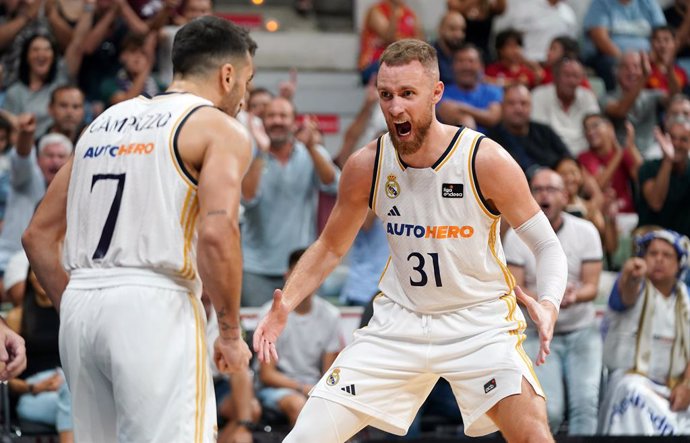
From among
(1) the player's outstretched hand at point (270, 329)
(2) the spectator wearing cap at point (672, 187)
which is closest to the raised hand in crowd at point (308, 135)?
(2) the spectator wearing cap at point (672, 187)

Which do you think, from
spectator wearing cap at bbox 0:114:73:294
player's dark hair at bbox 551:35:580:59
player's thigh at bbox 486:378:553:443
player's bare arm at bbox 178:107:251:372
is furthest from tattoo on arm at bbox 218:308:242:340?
player's dark hair at bbox 551:35:580:59

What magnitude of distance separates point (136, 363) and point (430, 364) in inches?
58.8

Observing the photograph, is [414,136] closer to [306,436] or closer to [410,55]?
[410,55]

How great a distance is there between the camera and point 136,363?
459 cm

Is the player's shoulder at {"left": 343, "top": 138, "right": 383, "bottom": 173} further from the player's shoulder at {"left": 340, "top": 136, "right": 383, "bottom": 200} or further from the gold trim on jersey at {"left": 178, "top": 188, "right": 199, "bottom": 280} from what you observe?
the gold trim on jersey at {"left": 178, "top": 188, "right": 199, "bottom": 280}

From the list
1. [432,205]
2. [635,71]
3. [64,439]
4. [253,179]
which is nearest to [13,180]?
[253,179]

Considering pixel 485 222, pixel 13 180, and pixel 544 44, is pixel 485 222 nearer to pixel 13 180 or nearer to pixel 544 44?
pixel 13 180

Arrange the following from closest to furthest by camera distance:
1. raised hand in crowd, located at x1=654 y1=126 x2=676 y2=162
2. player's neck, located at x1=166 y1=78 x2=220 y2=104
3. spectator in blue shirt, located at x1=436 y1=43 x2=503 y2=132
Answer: player's neck, located at x1=166 y1=78 x2=220 y2=104
raised hand in crowd, located at x1=654 y1=126 x2=676 y2=162
spectator in blue shirt, located at x1=436 y1=43 x2=503 y2=132

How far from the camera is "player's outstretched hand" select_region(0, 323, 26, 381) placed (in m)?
4.94

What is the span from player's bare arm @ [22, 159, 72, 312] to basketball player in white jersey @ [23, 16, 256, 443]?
0.20 metres

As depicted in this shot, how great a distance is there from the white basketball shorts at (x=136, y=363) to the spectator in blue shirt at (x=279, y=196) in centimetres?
472

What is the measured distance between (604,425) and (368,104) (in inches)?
141

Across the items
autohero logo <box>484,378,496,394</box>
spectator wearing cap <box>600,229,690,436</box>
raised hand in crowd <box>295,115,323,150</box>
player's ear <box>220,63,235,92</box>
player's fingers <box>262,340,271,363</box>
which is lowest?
spectator wearing cap <box>600,229,690,436</box>

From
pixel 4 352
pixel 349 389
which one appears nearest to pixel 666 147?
pixel 349 389
